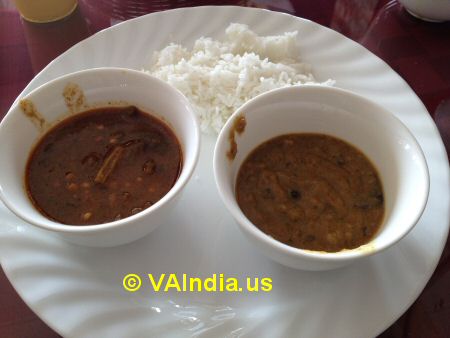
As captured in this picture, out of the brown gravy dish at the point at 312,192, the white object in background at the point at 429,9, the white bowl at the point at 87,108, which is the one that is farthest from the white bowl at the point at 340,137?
the white object in background at the point at 429,9

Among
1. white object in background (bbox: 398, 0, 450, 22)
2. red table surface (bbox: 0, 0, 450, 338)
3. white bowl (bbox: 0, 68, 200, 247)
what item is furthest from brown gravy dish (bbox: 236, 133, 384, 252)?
white object in background (bbox: 398, 0, 450, 22)

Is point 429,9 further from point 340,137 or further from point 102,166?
point 102,166

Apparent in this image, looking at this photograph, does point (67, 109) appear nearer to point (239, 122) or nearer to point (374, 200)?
point (239, 122)

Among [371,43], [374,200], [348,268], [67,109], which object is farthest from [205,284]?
[371,43]

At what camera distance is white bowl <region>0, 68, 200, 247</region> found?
4.53ft

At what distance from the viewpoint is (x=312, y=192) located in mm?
1536

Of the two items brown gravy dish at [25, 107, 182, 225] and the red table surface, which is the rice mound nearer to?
brown gravy dish at [25, 107, 182, 225]

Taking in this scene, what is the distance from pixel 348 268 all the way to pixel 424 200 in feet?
1.16

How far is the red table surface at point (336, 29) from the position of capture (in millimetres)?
2381

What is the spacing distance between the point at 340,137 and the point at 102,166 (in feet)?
2.92

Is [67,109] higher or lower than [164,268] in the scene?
higher

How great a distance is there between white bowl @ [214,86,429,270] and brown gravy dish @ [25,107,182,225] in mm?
266

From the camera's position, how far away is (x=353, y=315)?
1.41 metres

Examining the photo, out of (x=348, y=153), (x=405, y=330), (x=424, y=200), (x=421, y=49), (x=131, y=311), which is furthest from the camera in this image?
(x=421, y=49)
